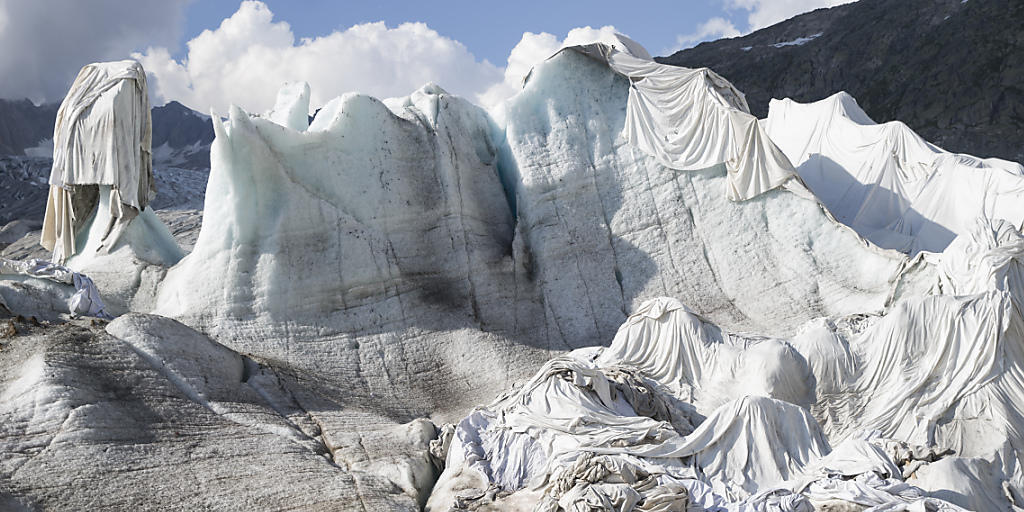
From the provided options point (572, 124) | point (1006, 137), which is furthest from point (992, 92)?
point (572, 124)

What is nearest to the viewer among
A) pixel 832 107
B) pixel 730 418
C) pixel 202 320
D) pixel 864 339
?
pixel 730 418

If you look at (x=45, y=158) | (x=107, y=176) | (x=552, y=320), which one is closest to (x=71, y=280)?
(x=107, y=176)

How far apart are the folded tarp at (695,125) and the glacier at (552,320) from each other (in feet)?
0.13

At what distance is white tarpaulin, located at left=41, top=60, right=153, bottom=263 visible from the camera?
14352 millimetres

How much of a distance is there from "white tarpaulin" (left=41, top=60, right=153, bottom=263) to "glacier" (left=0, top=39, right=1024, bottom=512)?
381 mm

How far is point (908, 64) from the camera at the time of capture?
42531 mm

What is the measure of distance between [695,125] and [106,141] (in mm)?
8097

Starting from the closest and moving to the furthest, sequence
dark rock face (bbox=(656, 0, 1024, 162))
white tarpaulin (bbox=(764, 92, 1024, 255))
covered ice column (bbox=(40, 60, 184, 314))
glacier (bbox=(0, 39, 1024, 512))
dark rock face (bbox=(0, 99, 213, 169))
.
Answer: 1. glacier (bbox=(0, 39, 1024, 512))
2. white tarpaulin (bbox=(764, 92, 1024, 255))
3. covered ice column (bbox=(40, 60, 184, 314))
4. dark rock face (bbox=(656, 0, 1024, 162))
5. dark rock face (bbox=(0, 99, 213, 169))

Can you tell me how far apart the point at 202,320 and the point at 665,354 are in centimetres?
567

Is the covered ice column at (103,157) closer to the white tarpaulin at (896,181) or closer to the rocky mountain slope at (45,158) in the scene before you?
the white tarpaulin at (896,181)

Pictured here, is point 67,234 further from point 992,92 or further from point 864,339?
point 992,92

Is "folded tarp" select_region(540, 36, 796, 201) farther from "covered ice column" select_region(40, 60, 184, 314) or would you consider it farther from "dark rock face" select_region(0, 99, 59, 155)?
"dark rock face" select_region(0, 99, 59, 155)

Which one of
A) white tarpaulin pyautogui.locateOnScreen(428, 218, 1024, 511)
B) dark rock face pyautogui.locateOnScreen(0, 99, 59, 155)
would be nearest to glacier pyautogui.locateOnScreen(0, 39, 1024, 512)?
white tarpaulin pyautogui.locateOnScreen(428, 218, 1024, 511)

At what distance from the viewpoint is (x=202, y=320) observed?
12766 mm
